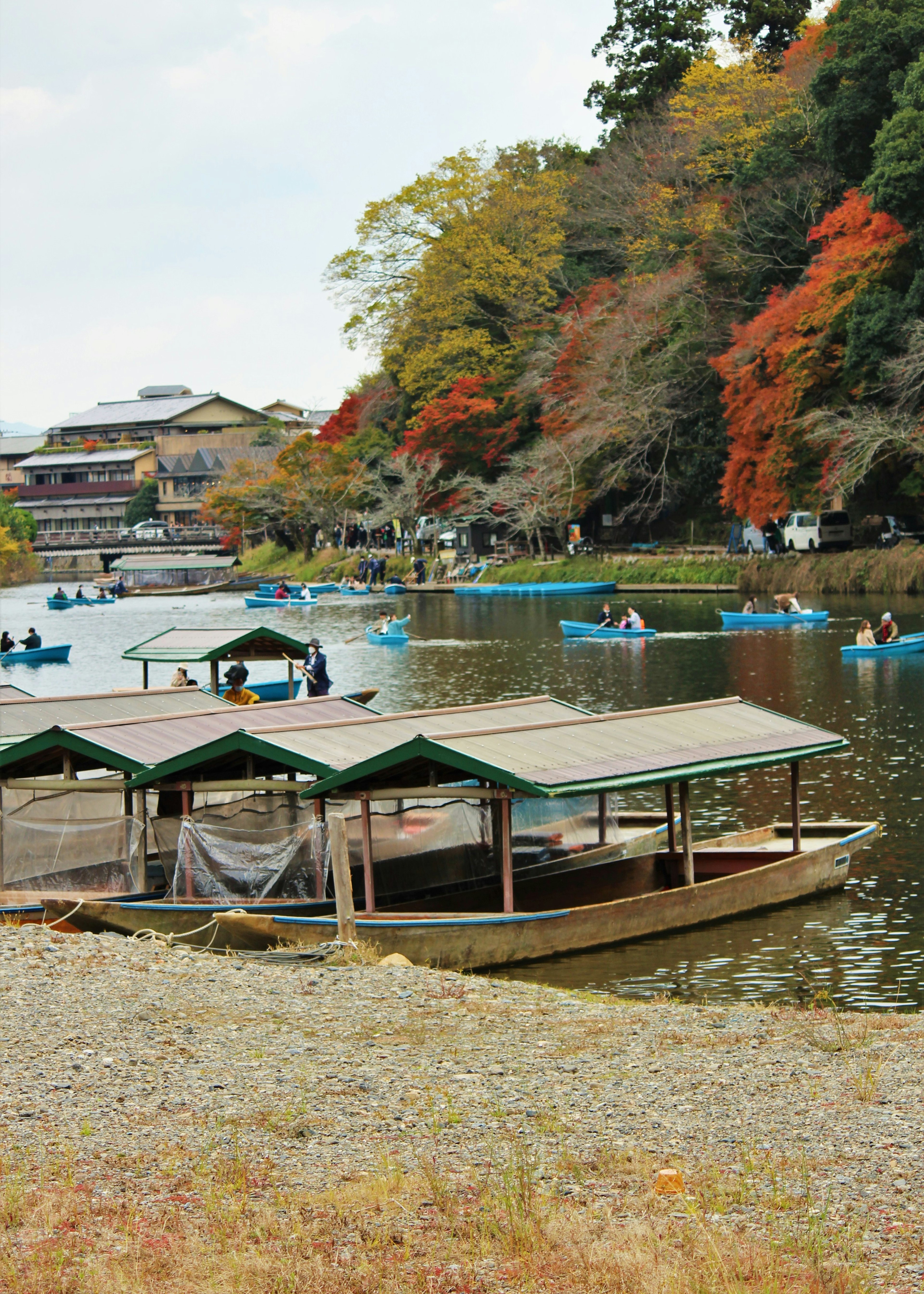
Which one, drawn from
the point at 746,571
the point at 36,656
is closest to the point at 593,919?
the point at 36,656

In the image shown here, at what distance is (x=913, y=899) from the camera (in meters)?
17.5

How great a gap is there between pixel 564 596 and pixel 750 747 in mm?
57787

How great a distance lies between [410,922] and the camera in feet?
48.1

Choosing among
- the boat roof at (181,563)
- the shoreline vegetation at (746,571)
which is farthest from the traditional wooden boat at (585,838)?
the boat roof at (181,563)

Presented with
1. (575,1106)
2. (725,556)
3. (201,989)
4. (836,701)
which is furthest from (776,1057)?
(725,556)

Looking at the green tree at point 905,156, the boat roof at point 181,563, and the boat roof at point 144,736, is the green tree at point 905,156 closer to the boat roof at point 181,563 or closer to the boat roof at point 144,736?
the boat roof at point 144,736

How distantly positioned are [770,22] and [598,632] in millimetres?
55282

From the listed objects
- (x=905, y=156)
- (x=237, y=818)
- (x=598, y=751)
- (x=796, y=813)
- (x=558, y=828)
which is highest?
(x=905, y=156)

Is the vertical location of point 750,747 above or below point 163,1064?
above

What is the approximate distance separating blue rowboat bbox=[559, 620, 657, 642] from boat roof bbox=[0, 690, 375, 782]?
3223 cm

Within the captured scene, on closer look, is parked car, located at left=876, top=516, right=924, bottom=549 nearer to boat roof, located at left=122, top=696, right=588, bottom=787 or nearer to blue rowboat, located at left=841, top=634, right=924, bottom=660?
blue rowboat, located at left=841, top=634, right=924, bottom=660

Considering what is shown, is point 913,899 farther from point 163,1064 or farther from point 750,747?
point 163,1064

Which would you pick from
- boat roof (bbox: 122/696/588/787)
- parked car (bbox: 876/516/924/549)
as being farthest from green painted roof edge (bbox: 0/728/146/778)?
parked car (bbox: 876/516/924/549)

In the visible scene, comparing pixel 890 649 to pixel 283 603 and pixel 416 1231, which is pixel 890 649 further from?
pixel 283 603
